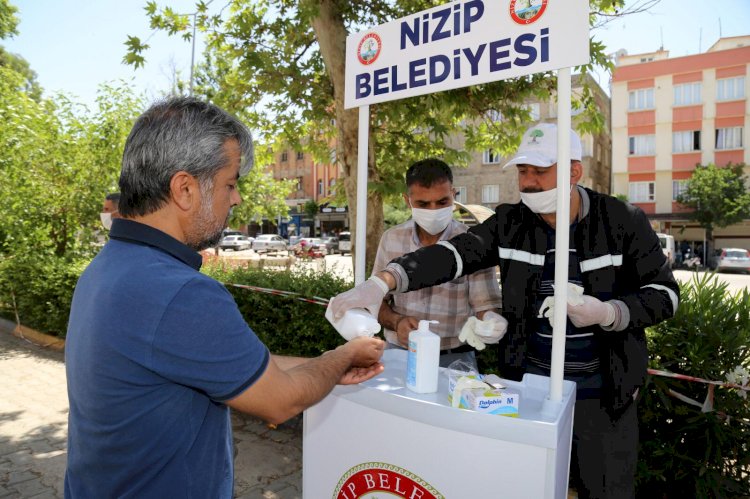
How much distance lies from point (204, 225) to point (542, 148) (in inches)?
49.8

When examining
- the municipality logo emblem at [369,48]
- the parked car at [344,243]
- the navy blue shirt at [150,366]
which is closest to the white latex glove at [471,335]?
the navy blue shirt at [150,366]

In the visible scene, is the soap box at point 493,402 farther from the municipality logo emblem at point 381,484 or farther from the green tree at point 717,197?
the green tree at point 717,197

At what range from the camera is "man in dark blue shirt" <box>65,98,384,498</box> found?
107cm

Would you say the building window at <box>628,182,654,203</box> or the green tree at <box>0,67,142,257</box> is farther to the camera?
the building window at <box>628,182,654,203</box>

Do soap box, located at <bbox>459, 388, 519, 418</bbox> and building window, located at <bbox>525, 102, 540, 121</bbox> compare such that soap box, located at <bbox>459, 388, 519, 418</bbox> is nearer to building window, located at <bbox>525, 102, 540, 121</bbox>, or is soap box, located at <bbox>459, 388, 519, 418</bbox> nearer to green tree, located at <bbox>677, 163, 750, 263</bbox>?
building window, located at <bbox>525, 102, 540, 121</bbox>

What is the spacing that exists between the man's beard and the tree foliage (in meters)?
33.3

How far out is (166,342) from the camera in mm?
1055

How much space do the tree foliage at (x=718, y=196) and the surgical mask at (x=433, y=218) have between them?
104 ft

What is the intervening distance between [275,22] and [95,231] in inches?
187

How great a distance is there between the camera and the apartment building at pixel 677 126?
1213 inches

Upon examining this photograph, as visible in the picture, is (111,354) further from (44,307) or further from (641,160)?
(641,160)

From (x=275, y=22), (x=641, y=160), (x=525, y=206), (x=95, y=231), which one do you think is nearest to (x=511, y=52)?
(x=525, y=206)

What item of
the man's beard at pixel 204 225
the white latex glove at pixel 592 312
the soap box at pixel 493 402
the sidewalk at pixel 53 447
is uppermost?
the man's beard at pixel 204 225

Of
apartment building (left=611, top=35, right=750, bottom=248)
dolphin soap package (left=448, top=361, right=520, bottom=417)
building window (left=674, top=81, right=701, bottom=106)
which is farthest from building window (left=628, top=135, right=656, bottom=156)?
dolphin soap package (left=448, top=361, right=520, bottom=417)
